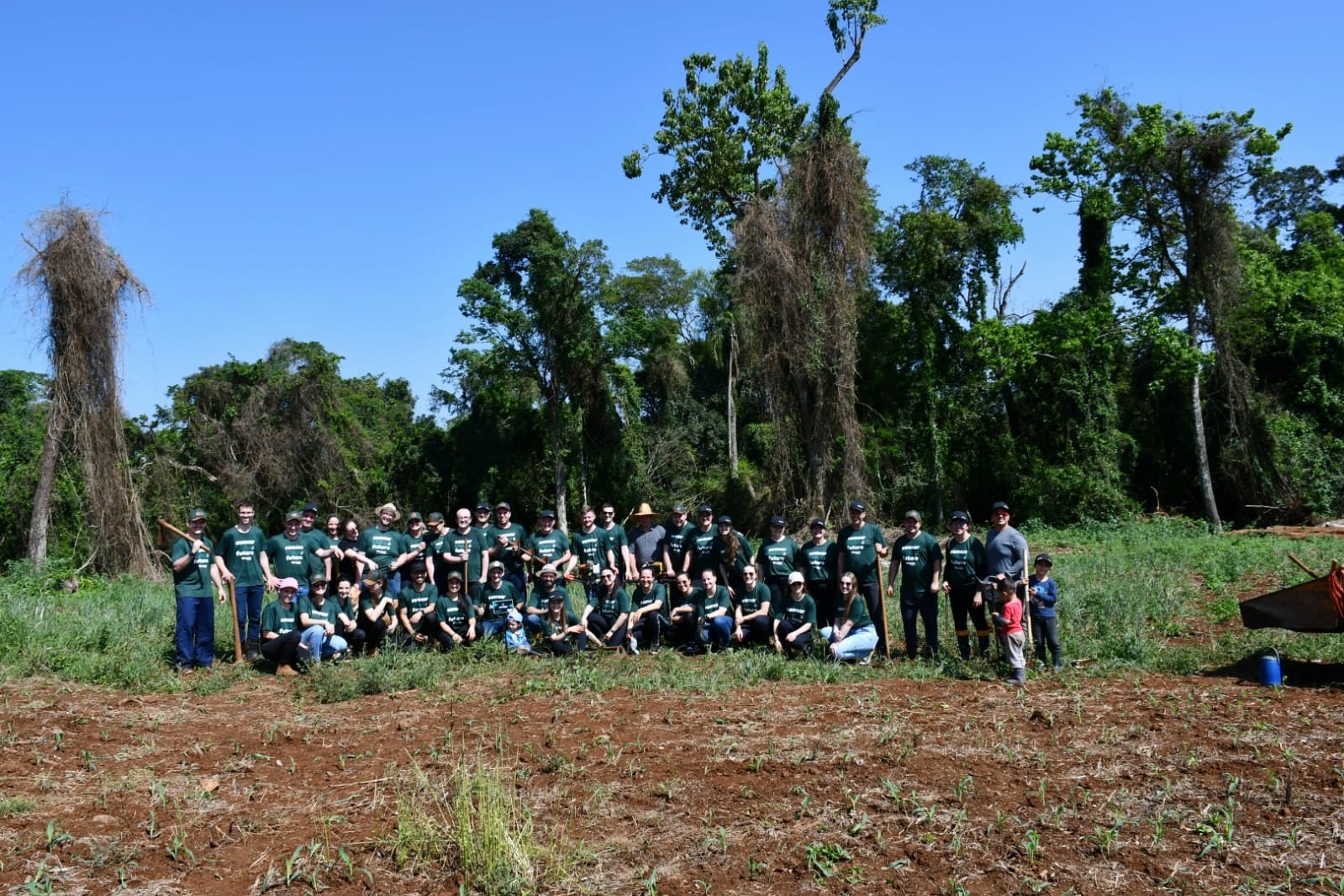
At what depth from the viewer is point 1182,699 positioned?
817cm

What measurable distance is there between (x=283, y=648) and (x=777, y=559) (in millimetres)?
5238

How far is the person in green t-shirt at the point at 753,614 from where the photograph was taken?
10.9 meters

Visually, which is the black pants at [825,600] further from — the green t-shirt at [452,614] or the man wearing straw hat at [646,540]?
the green t-shirt at [452,614]

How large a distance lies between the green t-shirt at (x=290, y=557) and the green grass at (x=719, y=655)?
3.79ft

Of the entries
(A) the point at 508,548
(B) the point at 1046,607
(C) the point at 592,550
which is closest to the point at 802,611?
(B) the point at 1046,607

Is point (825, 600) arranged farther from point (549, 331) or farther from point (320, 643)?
point (549, 331)

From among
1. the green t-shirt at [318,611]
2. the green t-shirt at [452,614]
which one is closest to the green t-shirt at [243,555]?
the green t-shirt at [318,611]

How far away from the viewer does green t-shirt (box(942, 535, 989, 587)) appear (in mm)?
9969

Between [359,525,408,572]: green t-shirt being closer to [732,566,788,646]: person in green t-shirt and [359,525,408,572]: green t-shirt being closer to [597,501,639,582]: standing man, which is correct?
[597,501,639,582]: standing man

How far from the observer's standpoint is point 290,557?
1141cm

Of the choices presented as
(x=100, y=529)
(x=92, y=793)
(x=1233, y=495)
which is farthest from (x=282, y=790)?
(x=1233, y=495)

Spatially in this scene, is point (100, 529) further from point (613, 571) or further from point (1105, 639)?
point (1105, 639)

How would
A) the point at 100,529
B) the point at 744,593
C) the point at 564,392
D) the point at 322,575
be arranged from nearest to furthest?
1. the point at 744,593
2. the point at 322,575
3. the point at 100,529
4. the point at 564,392

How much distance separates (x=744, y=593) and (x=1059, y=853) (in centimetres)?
573
